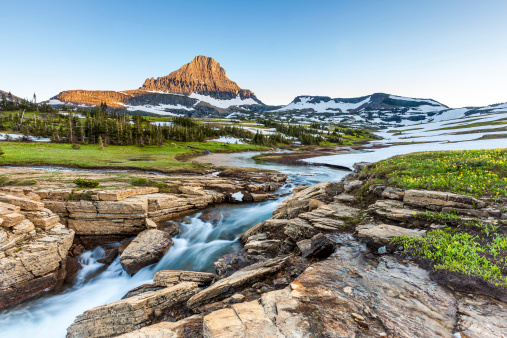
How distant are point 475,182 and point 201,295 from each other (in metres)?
15.0

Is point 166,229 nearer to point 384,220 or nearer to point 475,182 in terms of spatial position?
point 384,220

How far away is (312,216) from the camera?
39.0 ft

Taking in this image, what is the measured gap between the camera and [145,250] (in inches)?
522

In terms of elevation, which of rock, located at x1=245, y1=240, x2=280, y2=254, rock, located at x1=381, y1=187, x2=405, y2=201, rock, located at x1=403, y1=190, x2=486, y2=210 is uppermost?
rock, located at x1=403, y1=190, x2=486, y2=210

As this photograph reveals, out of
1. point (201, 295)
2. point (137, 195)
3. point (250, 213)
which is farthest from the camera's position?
point (250, 213)

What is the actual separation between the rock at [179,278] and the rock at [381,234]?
7118 mm

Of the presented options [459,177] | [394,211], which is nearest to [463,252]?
[394,211]

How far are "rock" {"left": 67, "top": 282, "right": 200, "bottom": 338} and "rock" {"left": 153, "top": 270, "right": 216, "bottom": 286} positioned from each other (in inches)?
65.9

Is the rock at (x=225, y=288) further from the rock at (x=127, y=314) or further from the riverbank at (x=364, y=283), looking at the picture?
the rock at (x=127, y=314)

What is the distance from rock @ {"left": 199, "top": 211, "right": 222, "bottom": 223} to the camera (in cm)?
1872

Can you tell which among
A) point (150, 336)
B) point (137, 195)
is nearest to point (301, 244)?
point (150, 336)

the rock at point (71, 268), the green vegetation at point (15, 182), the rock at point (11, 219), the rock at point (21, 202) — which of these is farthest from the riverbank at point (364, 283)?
the green vegetation at point (15, 182)

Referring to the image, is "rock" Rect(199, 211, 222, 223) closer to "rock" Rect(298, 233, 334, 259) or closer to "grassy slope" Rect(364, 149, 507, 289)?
"rock" Rect(298, 233, 334, 259)

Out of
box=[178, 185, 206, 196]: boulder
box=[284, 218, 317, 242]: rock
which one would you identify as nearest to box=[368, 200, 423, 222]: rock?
box=[284, 218, 317, 242]: rock
